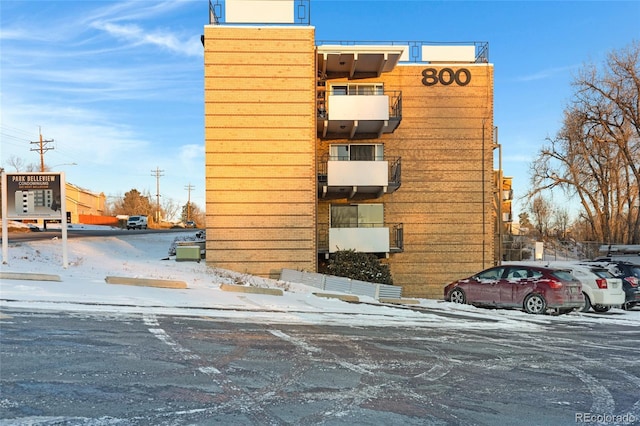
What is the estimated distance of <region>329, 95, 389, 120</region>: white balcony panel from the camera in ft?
74.5

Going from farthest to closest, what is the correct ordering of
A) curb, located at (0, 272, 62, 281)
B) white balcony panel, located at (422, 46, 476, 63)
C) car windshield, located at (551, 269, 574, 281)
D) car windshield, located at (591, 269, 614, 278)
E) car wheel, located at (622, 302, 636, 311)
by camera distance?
white balcony panel, located at (422, 46, 476, 63), car wheel, located at (622, 302, 636, 311), car windshield, located at (591, 269, 614, 278), car windshield, located at (551, 269, 574, 281), curb, located at (0, 272, 62, 281)

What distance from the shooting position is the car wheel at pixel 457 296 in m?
16.0

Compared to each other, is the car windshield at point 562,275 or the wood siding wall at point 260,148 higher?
the wood siding wall at point 260,148

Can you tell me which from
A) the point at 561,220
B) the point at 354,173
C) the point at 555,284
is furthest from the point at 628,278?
the point at 561,220

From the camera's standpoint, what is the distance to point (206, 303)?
12.1 meters

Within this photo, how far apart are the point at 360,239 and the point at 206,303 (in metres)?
11.9

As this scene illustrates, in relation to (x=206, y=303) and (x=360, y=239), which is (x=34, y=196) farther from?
(x=360, y=239)

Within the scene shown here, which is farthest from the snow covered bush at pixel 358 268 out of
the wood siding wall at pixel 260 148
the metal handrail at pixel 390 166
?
the metal handrail at pixel 390 166

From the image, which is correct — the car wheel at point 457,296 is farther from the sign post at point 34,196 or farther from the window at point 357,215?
the sign post at point 34,196

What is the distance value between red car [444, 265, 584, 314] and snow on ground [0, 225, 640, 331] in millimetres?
472

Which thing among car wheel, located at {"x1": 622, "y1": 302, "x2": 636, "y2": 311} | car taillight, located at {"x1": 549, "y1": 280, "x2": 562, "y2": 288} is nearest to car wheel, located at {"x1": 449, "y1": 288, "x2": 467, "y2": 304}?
car taillight, located at {"x1": 549, "y1": 280, "x2": 562, "y2": 288}

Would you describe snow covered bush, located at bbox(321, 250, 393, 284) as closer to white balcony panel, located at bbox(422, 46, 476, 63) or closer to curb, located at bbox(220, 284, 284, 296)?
curb, located at bbox(220, 284, 284, 296)

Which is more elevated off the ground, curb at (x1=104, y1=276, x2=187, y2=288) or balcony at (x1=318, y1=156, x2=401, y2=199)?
balcony at (x1=318, y1=156, x2=401, y2=199)

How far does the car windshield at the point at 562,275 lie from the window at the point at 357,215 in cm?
1103
